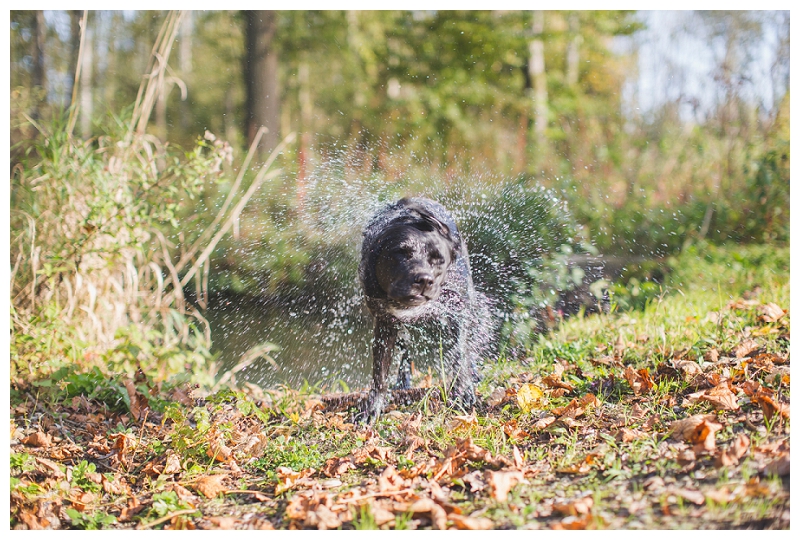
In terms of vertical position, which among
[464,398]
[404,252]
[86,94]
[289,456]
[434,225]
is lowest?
[289,456]

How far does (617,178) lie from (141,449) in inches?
344

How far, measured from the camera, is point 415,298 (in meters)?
3.07

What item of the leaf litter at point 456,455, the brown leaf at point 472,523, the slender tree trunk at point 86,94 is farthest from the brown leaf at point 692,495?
the slender tree trunk at point 86,94

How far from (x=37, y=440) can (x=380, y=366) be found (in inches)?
72.6

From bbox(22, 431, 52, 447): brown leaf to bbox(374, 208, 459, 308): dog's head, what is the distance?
1.93 m

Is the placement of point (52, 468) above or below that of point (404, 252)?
below

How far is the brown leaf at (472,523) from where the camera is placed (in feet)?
6.89

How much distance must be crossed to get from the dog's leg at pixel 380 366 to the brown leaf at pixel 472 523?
4.31 feet

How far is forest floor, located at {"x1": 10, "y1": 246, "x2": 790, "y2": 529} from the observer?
7.27 feet

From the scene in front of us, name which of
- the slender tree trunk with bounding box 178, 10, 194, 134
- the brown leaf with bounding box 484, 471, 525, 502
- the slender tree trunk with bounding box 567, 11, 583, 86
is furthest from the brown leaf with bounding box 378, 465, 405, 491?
the slender tree trunk with bounding box 178, 10, 194, 134

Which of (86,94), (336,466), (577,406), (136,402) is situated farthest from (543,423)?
(86,94)

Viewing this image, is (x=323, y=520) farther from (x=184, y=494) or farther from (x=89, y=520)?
(x=89, y=520)

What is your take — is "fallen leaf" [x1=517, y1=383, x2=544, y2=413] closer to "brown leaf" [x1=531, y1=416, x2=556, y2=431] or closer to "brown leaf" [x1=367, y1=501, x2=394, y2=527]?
"brown leaf" [x1=531, y1=416, x2=556, y2=431]

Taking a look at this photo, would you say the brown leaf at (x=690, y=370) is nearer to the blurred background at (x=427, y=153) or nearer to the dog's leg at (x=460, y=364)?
the dog's leg at (x=460, y=364)
